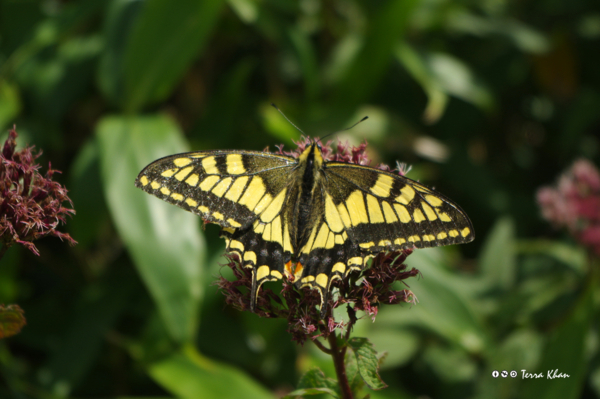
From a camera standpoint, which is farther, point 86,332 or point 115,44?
point 115,44

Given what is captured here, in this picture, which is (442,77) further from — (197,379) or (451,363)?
(197,379)

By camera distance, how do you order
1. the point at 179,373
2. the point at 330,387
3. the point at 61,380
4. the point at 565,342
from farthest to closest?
the point at 61,380 → the point at 179,373 → the point at 565,342 → the point at 330,387

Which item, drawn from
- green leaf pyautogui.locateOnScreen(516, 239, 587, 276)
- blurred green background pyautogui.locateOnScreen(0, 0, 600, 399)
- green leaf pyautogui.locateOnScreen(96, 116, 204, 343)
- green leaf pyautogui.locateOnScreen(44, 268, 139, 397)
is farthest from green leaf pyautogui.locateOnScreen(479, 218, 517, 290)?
green leaf pyautogui.locateOnScreen(44, 268, 139, 397)

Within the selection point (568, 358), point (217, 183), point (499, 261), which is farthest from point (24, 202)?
point (499, 261)

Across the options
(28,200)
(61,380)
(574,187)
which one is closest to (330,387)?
(28,200)

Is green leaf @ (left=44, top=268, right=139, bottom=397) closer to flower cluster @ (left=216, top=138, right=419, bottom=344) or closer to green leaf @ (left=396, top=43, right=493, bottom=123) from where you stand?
flower cluster @ (left=216, top=138, right=419, bottom=344)

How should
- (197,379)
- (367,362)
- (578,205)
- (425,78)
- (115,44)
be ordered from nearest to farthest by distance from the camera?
(367,362), (197,379), (115,44), (578,205), (425,78)

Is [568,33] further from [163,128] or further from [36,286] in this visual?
[36,286]

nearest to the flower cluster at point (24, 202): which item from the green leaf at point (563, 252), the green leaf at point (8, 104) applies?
the green leaf at point (8, 104)
